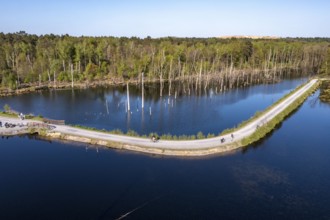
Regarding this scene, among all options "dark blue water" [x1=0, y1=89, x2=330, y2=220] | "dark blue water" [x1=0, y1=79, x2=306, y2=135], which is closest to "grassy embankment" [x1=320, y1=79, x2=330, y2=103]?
"dark blue water" [x1=0, y1=79, x2=306, y2=135]

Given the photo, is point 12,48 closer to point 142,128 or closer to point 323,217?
point 142,128

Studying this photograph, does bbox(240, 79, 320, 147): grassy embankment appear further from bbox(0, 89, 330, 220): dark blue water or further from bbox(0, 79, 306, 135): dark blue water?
bbox(0, 79, 306, 135): dark blue water

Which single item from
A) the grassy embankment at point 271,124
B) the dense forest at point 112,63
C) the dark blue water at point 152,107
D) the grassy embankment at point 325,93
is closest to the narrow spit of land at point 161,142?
the grassy embankment at point 271,124

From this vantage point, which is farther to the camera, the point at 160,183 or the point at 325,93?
the point at 325,93

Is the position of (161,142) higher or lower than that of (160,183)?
higher

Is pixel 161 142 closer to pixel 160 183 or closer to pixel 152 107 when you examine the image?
pixel 160 183

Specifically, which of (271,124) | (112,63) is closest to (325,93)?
(271,124)

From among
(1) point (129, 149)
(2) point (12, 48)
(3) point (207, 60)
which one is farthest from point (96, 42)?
(1) point (129, 149)
